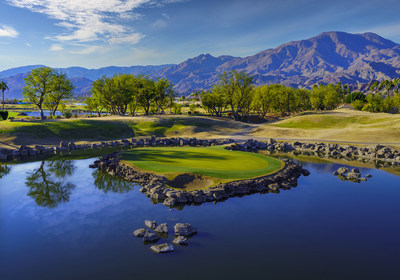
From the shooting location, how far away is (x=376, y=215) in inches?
788

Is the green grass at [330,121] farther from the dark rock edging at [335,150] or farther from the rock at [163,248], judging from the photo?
the rock at [163,248]

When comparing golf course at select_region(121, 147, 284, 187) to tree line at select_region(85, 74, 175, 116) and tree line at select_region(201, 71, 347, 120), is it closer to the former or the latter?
tree line at select_region(85, 74, 175, 116)

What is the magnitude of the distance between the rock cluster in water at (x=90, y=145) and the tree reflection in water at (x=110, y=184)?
23.1 m

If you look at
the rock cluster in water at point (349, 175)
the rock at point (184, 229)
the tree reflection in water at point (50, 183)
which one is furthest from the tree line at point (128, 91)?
the rock at point (184, 229)

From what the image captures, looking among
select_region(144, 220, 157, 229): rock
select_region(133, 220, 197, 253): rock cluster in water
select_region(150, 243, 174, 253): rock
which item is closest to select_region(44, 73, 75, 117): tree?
select_region(144, 220, 157, 229): rock

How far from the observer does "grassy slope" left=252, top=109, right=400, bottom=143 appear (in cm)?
5729

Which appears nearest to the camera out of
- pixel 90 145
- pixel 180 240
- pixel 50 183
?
pixel 180 240

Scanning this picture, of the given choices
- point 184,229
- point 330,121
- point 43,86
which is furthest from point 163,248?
point 43,86

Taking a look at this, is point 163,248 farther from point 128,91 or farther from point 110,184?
point 128,91

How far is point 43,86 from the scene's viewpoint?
265 ft

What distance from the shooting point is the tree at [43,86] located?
79250 mm

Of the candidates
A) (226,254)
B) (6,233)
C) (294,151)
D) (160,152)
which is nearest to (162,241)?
(226,254)

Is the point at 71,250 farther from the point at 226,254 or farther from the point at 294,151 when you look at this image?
the point at 294,151

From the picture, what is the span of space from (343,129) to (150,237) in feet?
209
